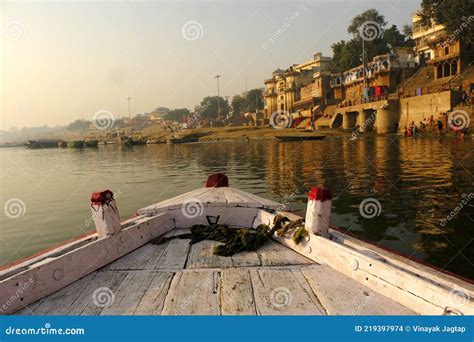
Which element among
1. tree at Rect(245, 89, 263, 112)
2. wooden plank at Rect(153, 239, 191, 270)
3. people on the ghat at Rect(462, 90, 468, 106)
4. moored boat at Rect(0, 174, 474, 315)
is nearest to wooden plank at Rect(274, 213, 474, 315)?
moored boat at Rect(0, 174, 474, 315)

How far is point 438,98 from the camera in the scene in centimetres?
4569

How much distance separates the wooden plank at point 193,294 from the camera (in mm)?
3916

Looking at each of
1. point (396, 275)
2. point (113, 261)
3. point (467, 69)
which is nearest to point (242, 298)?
point (396, 275)

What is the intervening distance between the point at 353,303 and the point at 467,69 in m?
62.1

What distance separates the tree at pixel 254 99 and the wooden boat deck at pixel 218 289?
139 m

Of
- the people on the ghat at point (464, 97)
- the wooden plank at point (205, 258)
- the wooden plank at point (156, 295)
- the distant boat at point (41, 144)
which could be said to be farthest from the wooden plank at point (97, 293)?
the distant boat at point (41, 144)

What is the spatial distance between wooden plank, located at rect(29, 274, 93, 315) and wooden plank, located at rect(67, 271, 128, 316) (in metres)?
0.06

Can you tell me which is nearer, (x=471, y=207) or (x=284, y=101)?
(x=471, y=207)

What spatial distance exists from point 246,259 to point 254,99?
14153 centimetres

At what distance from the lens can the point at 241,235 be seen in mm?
6359

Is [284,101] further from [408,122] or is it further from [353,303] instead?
[353,303]

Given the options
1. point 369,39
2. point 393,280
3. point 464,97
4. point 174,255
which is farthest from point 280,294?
point 369,39

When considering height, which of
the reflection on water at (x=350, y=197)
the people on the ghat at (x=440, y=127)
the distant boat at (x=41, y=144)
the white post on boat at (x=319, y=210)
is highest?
the distant boat at (x=41, y=144)

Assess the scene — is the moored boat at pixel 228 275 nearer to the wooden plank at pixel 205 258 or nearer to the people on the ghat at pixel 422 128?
the wooden plank at pixel 205 258
